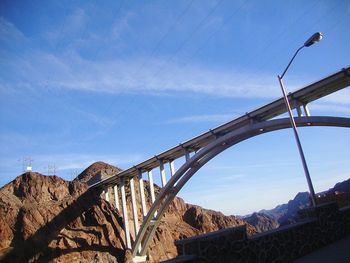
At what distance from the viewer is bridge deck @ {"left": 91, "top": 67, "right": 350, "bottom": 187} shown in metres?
18.5

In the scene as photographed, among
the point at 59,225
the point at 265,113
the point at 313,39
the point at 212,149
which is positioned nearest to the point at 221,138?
the point at 212,149

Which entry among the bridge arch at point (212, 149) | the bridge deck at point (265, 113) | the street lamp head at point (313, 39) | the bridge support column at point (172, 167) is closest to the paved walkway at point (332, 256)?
the street lamp head at point (313, 39)

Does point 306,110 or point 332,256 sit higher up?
Answer: point 306,110

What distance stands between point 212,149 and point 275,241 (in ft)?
50.9

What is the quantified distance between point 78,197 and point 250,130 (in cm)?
2696

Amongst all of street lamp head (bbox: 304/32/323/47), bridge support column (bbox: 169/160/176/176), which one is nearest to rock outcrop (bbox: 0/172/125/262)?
bridge support column (bbox: 169/160/176/176)

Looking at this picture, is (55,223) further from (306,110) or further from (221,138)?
(306,110)

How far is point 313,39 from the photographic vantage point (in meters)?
11.2

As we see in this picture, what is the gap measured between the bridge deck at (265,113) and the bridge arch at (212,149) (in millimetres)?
942

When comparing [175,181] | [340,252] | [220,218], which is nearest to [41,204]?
[175,181]

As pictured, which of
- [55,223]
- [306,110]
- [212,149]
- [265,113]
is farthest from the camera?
[55,223]

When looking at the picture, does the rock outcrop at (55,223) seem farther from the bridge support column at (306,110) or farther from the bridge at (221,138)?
the bridge support column at (306,110)

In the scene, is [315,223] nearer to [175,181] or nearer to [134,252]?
[175,181]

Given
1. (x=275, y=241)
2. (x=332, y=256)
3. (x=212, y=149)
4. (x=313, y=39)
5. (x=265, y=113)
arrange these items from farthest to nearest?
(x=212, y=149)
(x=265, y=113)
(x=313, y=39)
(x=275, y=241)
(x=332, y=256)
